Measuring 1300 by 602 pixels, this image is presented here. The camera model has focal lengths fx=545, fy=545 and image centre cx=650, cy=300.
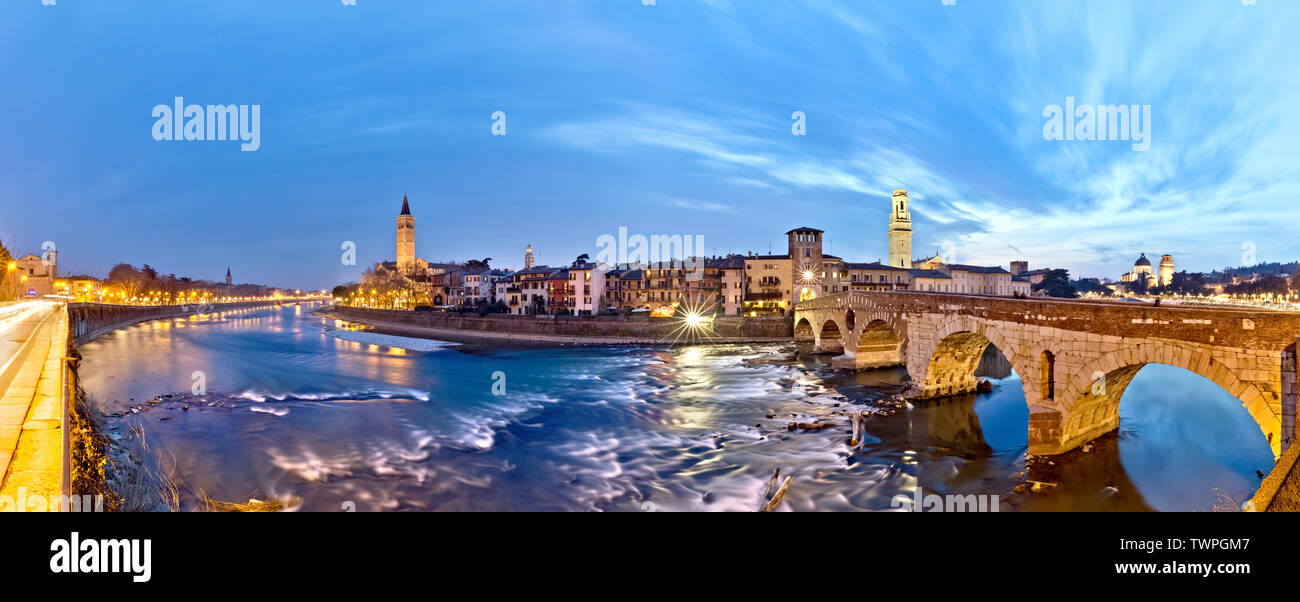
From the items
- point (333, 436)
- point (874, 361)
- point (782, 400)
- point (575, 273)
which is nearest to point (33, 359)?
point (333, 436)

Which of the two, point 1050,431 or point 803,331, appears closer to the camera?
point 1050,431

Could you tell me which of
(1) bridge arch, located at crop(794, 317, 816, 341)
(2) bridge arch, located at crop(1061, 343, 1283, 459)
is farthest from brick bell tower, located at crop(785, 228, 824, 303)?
(2) bridge arch, located at crop(1061, 343, 1283, 459)

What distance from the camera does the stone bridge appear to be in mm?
11258

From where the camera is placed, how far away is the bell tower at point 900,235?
9481 centimetres

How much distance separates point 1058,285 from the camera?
86500 mm

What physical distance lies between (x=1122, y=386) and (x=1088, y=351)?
3790mm

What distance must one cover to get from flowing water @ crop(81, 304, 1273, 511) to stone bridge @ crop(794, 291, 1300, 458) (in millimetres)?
1446

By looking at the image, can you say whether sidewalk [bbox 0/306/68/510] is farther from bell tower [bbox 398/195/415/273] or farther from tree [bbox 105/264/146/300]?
bell tower [bbox 398/195/415/273]

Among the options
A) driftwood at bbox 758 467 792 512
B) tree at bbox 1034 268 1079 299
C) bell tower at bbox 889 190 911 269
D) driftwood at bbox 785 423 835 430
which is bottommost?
driftwood at bbox 758 467 792 512

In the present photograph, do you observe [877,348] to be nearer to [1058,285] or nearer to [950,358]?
[950,358]

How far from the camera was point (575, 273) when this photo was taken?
78312mm

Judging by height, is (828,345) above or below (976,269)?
below

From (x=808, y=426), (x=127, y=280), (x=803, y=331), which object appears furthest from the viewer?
(x=127, y=280)

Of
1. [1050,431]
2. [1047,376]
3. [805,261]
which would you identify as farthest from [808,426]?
[805,261]
